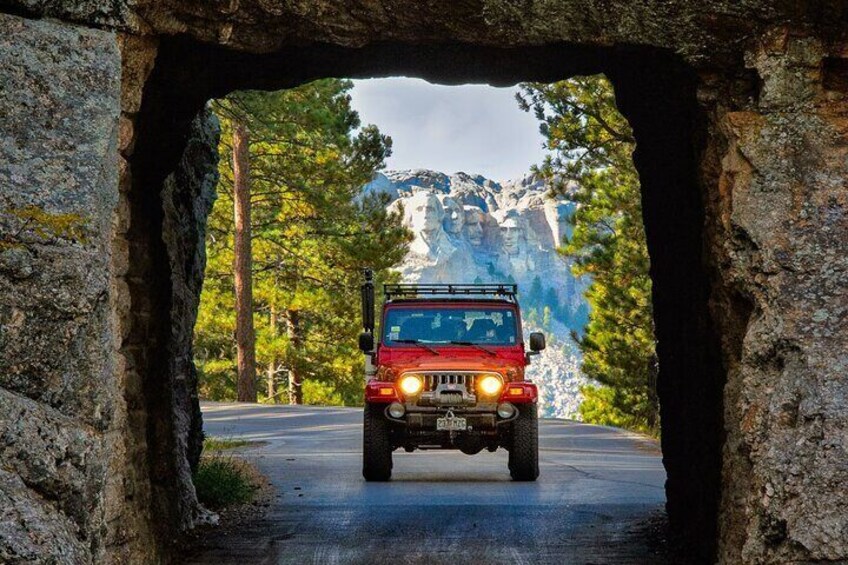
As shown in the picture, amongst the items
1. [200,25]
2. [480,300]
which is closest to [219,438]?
[480,300]

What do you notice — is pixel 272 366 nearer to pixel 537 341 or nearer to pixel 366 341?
pixel 366 341

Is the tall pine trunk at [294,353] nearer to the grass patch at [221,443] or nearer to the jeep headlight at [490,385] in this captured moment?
the grass patch at [221,443]

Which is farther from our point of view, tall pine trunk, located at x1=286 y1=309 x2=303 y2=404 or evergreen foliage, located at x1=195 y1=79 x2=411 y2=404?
tall pine trunk, located at x1=286 y1=309 x2=303 y2=404

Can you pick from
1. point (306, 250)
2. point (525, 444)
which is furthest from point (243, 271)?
point (525, 444)

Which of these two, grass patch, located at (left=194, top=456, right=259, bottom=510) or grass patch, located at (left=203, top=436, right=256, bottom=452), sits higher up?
grass patch, located at (left=203, top=436, right=256, bottom=452)

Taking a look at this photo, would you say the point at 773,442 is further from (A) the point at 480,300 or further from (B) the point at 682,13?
(A) the point at 480,300

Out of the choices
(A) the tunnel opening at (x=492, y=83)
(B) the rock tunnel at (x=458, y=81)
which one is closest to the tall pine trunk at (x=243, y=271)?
(A) the tunnel opening at (x=492, y=83)

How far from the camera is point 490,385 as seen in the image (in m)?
14.8

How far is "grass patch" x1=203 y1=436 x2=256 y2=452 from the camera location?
19.0m

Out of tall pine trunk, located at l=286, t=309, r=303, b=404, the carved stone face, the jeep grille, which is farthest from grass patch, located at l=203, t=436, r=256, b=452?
the carved stone face

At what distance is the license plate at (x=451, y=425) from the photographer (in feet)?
47.9

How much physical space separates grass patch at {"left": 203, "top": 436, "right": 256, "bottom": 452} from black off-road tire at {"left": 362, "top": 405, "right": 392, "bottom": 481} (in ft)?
13.8

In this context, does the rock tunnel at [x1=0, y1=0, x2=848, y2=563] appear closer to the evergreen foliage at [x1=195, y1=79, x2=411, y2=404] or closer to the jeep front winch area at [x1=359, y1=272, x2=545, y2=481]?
the jeep front winch area at [x1=359, y1=272, x2=545, y2=481]

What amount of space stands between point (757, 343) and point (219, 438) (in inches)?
634
